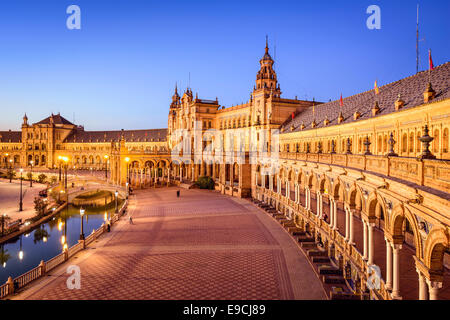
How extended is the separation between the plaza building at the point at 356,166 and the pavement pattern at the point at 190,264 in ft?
12.3

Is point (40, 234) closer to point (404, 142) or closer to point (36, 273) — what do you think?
point (36, 273)

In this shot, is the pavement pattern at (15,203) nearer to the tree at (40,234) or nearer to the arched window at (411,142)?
the tree at (40,234)

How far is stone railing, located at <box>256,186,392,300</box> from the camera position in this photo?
14.9m

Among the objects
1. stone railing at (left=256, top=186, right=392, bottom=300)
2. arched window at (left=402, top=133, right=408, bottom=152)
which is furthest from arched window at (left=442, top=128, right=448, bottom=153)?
stone railing at (left=256, top=186, right=392, bottom=300)

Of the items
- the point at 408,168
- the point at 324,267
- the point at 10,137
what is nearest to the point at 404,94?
the point at 324,267

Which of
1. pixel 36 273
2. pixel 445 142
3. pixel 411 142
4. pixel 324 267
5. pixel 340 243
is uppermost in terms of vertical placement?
pixel 411 142

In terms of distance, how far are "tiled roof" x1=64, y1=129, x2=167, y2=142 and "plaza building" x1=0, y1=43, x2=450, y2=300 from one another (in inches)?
1428

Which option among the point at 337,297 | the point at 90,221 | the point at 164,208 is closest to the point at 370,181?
the point at 337,297

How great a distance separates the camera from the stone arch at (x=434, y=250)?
8461 millimetres

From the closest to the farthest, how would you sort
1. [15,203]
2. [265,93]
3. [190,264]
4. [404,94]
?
[190,264]
[404,94]
[15,203]
[265,93]

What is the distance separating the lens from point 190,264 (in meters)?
22.2

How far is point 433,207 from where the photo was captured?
8.62 meters

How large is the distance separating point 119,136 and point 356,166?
116596 millimetres
